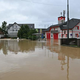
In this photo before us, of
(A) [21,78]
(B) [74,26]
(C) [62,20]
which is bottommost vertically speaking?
(A) [21,78]

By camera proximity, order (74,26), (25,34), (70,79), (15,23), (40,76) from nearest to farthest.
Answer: (70,79) → (40,76) → (74,26) → (25,34) → (15,23)

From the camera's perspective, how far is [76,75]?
14.7 feet

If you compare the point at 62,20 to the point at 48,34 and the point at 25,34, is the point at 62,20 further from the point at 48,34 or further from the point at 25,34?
the point at 25,34

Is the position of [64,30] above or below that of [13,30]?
below

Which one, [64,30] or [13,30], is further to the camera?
[13,30]

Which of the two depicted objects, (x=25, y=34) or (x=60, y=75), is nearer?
(x=60, y=75)

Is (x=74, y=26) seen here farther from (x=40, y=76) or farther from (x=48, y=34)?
(x=40, y=76)

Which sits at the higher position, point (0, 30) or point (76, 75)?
point (0, 30)

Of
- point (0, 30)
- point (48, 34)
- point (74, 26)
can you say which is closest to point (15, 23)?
point (0, 30)

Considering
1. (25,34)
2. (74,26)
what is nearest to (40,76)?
(74,26)

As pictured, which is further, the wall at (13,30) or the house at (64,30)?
the wall at (13,30)

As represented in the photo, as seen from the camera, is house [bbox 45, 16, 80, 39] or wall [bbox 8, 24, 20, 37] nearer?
house [bbox 45, 16, 80, 39]

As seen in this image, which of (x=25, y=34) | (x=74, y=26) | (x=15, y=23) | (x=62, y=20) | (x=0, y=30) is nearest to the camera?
(x=74, y=26)

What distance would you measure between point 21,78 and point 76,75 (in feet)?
7.12
